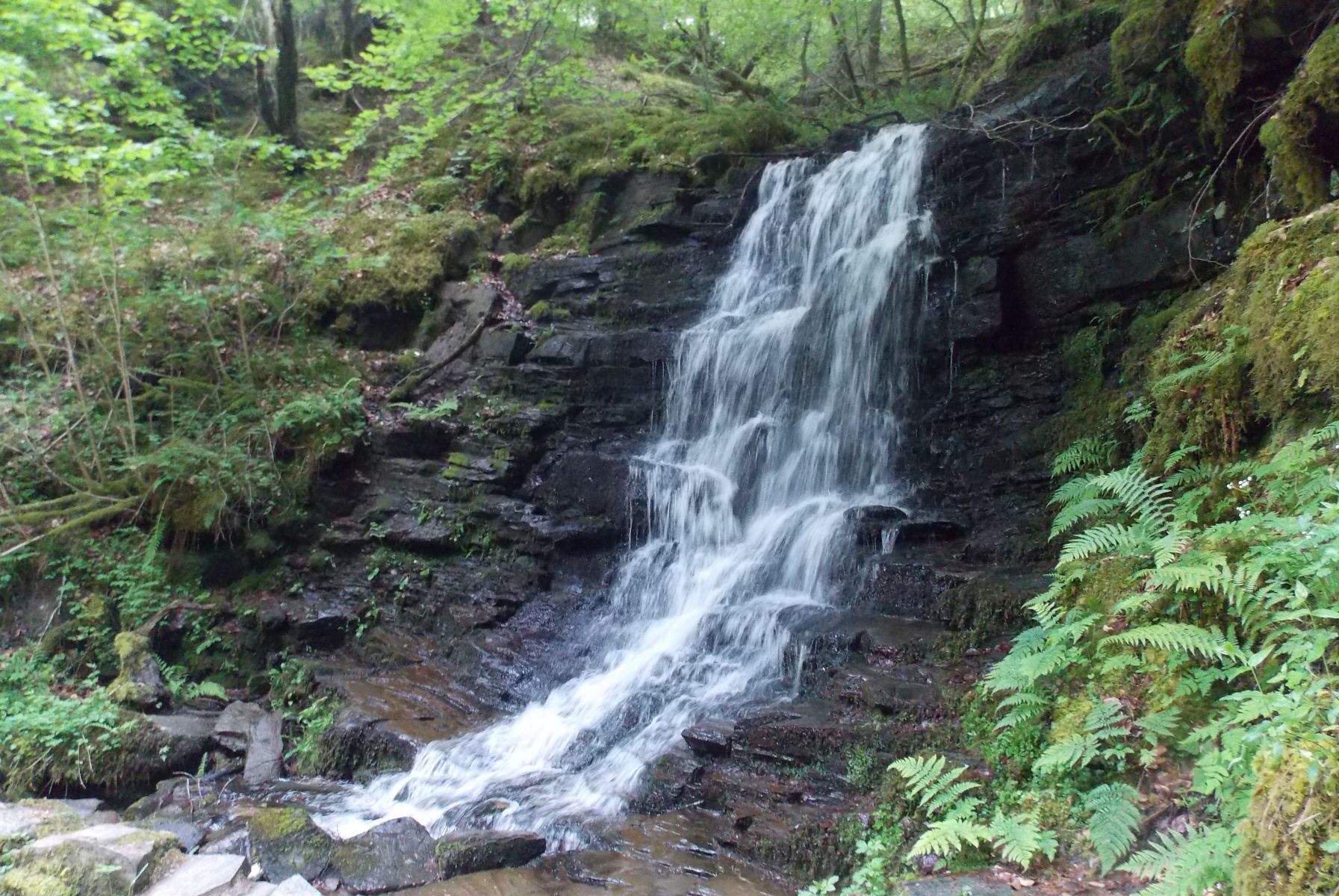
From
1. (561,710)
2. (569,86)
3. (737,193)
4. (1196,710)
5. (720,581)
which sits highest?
(569,86)

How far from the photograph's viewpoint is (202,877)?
4.20 m

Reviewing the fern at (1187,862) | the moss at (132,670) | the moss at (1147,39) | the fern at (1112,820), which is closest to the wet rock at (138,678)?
the moss at (132,670)

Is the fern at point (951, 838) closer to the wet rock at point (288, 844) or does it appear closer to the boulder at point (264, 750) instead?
the wet rock at point (288, 844)

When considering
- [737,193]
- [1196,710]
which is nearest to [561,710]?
[1196,710]

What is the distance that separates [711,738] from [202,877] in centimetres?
303

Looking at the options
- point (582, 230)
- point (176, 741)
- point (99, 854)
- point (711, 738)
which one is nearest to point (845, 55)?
point (582, 230)

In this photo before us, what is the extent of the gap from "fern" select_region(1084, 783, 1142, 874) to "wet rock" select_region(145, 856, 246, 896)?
4.20 m

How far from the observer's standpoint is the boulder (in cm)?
642

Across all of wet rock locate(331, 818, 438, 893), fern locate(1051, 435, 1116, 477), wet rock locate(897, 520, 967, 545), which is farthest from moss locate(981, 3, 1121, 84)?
wet rock locate(331, 818, 438, 893)

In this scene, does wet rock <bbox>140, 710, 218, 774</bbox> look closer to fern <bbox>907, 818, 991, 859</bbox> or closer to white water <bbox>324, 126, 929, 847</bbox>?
white water <bbox>324, 126, 929, 847</bbox>

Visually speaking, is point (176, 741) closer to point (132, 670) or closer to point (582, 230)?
point (132, 670)

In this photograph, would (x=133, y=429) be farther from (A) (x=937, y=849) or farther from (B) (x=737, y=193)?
(A) (x=937, y=849)

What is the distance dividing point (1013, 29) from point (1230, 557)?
491 inches

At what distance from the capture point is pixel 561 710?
661cm
